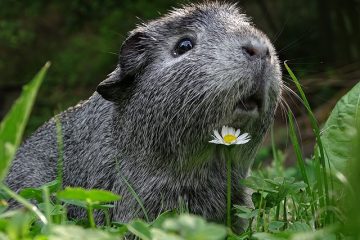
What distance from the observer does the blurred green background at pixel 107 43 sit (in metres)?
9.70

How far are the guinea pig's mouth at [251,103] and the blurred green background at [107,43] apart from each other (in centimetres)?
516

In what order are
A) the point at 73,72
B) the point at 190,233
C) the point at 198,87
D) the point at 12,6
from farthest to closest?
the point at 73,72 < the point at 12,6 < the point at 198,87 < the point at 190,233

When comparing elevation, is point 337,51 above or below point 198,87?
above

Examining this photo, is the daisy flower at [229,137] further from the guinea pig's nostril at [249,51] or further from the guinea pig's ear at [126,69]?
the guinea pig's ear at [126,69]

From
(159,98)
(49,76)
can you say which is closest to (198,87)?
(159,98)

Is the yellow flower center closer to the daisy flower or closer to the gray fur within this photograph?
the daisy flower

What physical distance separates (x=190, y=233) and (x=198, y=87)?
1.75 metres

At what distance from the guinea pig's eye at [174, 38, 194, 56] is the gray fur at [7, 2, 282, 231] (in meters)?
0.04

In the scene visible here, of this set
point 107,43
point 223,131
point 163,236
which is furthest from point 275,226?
point 107,43

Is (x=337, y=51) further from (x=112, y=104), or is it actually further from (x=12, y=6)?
(x=112, y=104)

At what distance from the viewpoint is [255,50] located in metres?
3.61

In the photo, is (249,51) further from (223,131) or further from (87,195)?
(87,195)

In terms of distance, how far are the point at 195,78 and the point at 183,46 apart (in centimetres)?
39

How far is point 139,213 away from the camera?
12.9 feet
